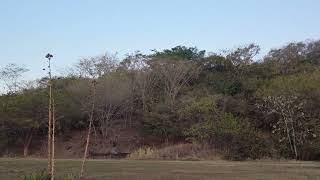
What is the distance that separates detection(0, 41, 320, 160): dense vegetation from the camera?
38844 millimetres

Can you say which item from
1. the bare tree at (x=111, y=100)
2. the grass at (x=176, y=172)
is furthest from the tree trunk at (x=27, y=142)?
the grass at (x=176, y=172)

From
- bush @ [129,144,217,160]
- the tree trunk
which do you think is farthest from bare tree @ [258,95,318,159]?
the tree trunk

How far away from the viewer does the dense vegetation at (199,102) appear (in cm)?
3884

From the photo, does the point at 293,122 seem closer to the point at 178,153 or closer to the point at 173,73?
the point at 178,153

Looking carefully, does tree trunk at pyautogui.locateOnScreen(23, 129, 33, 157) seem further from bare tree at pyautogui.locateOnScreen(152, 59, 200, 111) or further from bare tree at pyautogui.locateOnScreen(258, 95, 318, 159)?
bare tree at pyautogui.locateOnScreen(258, 95, 318, 159)

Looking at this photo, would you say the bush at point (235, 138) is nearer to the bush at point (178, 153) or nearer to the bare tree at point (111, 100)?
the bush at point (178, 153)

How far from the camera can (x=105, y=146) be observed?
158ft

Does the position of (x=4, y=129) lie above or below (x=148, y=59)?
below

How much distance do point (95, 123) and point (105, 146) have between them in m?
4.20

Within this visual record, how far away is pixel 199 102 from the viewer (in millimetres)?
44688

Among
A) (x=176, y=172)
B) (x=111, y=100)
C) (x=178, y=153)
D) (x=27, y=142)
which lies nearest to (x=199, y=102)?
(x=178, y=153)

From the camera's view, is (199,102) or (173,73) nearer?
(199,102)

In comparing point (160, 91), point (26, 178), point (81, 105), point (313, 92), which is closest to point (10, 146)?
point (81, 105)

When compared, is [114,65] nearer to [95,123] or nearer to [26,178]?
[95,123]
